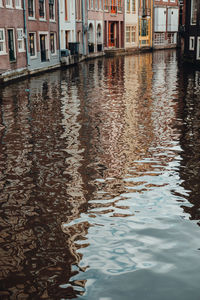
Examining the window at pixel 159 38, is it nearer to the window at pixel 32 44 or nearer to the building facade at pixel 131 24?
the building facade at pixel 131 24

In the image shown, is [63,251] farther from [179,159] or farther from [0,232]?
[179,159]

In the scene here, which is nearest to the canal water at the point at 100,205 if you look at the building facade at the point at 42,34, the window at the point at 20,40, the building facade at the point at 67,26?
the window at the point at 20,40

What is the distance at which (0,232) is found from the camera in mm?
5883

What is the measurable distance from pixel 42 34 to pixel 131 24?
31.3m

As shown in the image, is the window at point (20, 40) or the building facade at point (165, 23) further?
the building facade at point (165, 23)

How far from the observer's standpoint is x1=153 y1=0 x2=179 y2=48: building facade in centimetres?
6819

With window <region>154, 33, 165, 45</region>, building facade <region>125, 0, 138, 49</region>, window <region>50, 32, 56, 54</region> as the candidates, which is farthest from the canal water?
window <region>154, 33, 165, 45</region>

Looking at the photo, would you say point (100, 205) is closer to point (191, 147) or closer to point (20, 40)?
point (191, 147)

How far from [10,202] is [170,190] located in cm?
274

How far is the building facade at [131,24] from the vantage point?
5990 centimetres

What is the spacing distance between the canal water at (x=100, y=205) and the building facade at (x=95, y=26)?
3625cm

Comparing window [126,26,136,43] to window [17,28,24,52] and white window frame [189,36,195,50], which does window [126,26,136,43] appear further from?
window [17,28,24,52]

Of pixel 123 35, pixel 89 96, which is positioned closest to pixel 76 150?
pixel 89 96

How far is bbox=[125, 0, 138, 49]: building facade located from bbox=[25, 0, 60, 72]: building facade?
24730 mm
